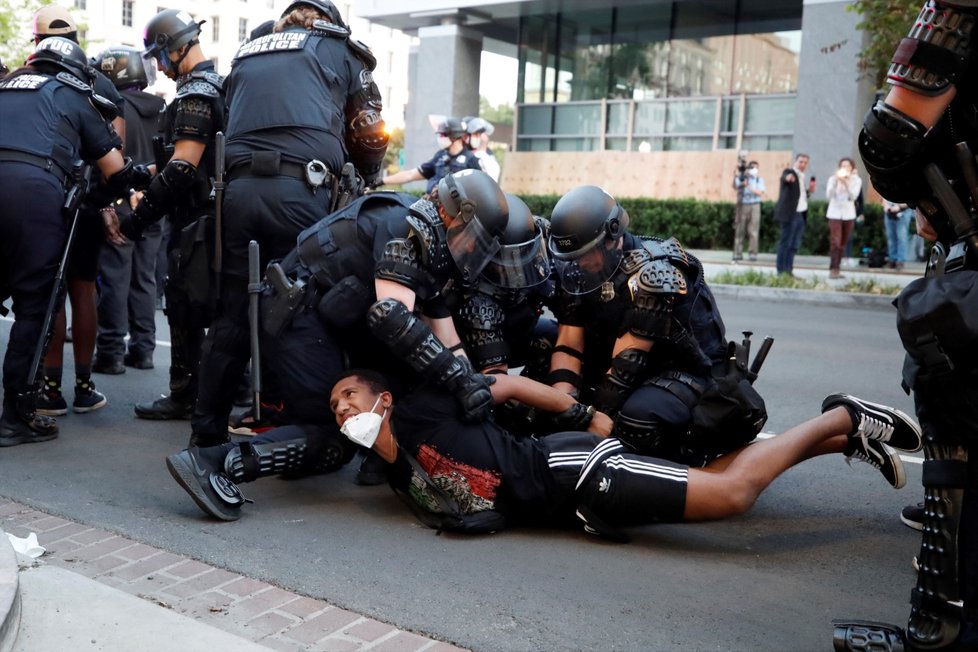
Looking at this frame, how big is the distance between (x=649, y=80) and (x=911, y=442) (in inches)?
936

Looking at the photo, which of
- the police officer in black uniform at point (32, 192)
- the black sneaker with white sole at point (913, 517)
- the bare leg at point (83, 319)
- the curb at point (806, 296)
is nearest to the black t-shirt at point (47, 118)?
the police officer in black uniform at point (32, 192)

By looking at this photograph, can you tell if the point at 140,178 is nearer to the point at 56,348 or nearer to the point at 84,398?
the point at 56,348

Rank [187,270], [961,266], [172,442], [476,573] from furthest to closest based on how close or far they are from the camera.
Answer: [172,442], [187,270], [476,573], [961,266]

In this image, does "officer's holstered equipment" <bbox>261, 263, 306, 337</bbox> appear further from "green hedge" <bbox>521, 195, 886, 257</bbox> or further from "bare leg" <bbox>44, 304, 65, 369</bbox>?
"green hedge" <bbox>521, 195, 886, 257</bbox>

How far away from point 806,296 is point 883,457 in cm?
968

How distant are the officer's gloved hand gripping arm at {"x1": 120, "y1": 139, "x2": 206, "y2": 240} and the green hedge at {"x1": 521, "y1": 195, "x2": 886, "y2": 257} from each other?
15.3 meters

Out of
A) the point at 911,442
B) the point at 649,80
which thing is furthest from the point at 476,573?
the point at 649,80

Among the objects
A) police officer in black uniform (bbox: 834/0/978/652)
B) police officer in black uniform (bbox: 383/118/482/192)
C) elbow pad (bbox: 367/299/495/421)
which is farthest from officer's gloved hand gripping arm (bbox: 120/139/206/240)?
police officer in black uniform (bbox: 383/118/482/192)

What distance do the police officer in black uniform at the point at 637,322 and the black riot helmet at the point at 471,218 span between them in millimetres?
527

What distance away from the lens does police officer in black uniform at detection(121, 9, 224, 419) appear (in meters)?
5.09

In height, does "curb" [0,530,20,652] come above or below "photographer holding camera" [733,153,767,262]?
below

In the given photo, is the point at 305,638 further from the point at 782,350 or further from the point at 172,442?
the point at 782,350

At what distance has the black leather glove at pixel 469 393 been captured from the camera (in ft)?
12.8

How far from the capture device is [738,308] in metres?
12.4
